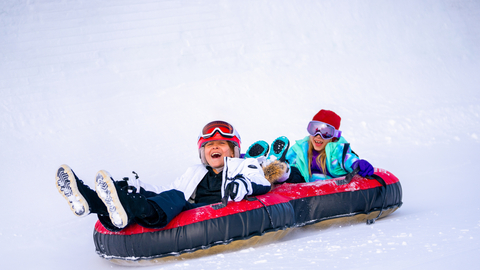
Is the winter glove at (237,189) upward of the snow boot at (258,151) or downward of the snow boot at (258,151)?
downward

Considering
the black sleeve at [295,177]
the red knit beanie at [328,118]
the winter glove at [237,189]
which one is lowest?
the black sleeve at [295,177]

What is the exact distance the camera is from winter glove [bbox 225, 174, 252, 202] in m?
2.94

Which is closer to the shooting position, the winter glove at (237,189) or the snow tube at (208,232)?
the snow tube at (208,232)

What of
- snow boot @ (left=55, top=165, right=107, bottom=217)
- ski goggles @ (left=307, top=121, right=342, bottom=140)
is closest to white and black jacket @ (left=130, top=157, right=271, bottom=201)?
snow boot @ (left=55, top=165, right=107, bottom=217)

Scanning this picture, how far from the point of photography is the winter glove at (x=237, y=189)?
2.94m

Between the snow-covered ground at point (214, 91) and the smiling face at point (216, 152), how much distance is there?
2.64ft

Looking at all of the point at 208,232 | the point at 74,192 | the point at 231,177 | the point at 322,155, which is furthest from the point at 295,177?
the point at 74,192

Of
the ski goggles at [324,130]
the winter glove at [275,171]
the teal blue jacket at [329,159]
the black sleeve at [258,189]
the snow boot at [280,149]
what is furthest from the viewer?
the snow boot at [280,149]

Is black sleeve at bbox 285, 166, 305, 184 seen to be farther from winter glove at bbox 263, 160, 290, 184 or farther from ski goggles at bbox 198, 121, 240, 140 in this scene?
ski goggles at bbox 198, 121, 240, 140

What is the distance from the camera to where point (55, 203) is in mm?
5191

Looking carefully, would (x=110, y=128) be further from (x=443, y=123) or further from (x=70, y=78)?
(x=443, y=123)

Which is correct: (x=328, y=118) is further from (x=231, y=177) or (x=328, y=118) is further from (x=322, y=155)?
(x=231, y=177)

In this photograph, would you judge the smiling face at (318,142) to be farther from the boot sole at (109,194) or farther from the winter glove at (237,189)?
the boot sole at (109,194)

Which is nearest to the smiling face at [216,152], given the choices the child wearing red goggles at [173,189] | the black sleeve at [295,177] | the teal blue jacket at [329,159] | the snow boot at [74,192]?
the child wearing red goggles at [173,189]
